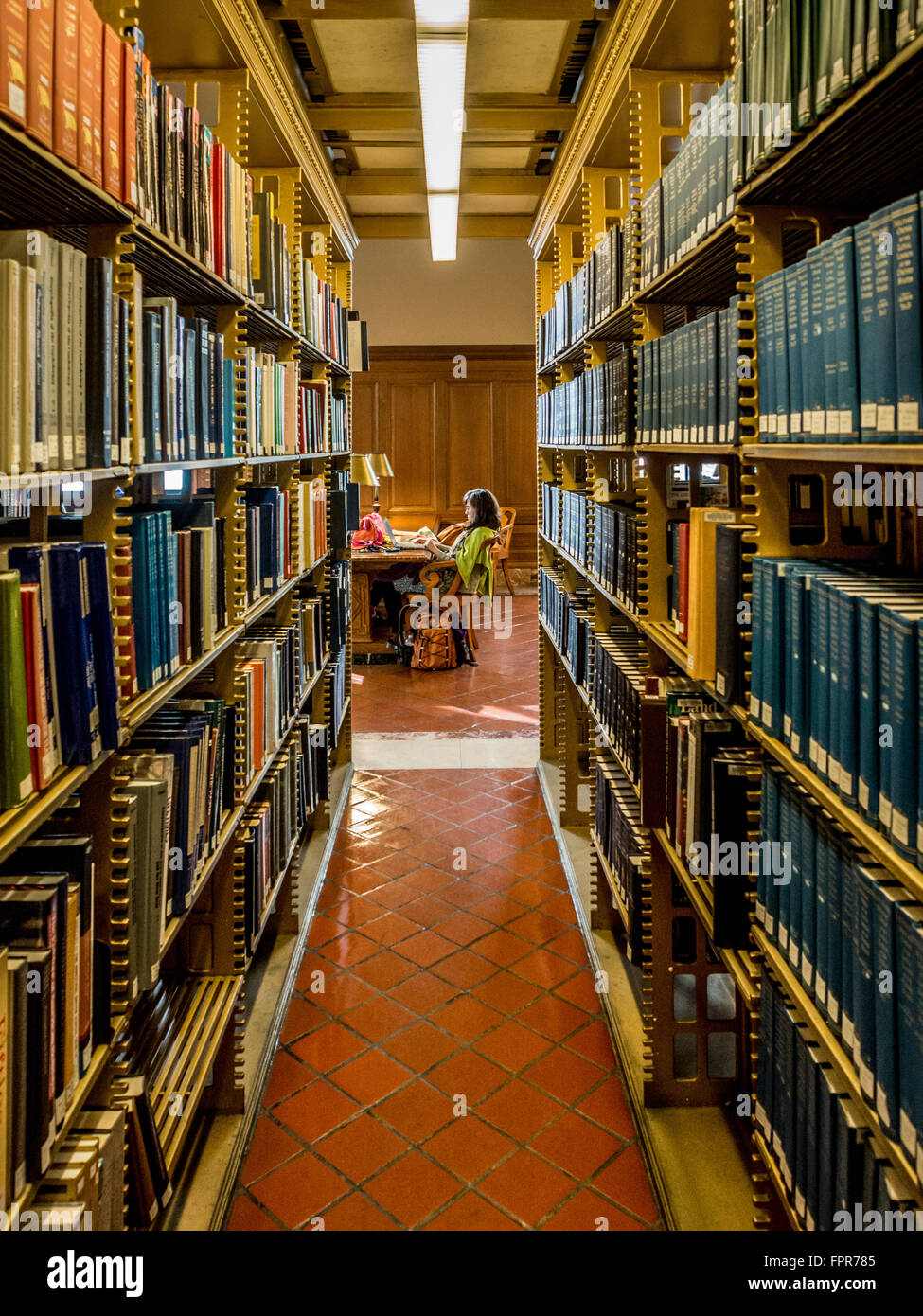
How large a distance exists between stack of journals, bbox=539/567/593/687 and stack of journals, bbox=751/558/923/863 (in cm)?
200

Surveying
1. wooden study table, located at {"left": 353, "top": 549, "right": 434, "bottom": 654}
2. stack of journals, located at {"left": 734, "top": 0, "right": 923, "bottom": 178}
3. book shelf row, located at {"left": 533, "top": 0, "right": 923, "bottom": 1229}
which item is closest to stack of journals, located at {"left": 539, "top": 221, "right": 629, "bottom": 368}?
book shelf row, located at {"left": 533, "top": 0, "right": 923, "bottom": 1229}

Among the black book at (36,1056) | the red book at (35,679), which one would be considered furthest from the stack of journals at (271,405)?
the black book at (36,1056)

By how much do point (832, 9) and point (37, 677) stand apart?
1259 millimetres

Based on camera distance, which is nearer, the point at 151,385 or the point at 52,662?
the point at 52,662

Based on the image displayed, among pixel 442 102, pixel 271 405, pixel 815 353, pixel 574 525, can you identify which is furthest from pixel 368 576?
pixel 815 353

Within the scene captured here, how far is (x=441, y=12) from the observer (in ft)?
8.88

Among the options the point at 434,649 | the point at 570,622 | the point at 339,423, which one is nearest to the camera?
the point at 570,622

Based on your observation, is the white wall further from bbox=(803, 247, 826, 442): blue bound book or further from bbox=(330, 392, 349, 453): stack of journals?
bbox=(803, 247, 826, 442): blue bound book

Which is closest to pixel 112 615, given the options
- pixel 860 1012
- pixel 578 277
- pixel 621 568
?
pixel 860 1012

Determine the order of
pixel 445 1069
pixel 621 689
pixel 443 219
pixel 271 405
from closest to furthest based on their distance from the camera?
pixel 445 1069
pixel 621 689
pixel 271 405
pixel 443 219

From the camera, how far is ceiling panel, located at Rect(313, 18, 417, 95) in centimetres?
423

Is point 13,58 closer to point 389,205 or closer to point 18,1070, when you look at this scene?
point 18,1070

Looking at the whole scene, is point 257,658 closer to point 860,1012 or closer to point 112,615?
point 112,615

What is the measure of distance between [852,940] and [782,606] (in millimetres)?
479
